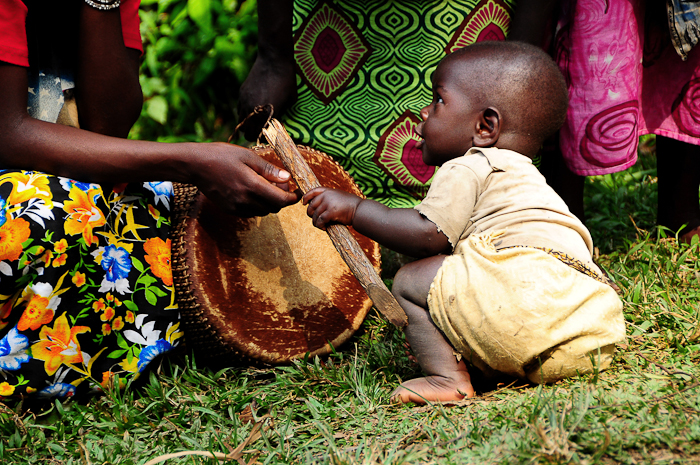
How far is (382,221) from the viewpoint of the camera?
1925 mm

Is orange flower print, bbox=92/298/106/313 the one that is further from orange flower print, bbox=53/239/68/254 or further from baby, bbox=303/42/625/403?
baby, bbox=303/42/625/403

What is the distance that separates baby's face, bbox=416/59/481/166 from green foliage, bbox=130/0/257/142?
2.64 metres

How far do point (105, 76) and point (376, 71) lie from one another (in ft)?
4.07

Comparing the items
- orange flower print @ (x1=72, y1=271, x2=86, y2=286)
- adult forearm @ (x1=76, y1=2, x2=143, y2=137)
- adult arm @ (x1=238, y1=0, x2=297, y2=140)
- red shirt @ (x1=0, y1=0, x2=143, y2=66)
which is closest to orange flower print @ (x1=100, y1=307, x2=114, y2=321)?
orange flower print @ (x1=72, y1=271, x2=86, y2=286)

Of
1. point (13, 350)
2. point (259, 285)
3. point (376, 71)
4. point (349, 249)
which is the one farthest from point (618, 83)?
point (13, 350)

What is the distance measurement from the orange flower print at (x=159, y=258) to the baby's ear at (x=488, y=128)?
1152 mm

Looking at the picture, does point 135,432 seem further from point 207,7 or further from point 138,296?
point 207,7

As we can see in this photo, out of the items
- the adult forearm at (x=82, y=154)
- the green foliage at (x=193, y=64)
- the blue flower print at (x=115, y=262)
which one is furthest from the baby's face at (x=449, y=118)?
the green foliage at (x=193, y=64)

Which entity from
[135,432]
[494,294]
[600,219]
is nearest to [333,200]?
[494,294]

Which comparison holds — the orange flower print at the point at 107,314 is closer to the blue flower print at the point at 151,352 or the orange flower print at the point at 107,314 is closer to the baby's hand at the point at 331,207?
the blue flower print at the point at 151,352

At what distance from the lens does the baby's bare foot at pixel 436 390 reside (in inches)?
71.9

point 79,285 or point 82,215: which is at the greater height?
point 82,215

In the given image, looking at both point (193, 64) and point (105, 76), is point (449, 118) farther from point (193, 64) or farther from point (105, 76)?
point (193, 64)

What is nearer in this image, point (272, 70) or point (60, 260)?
point (60, 260)
